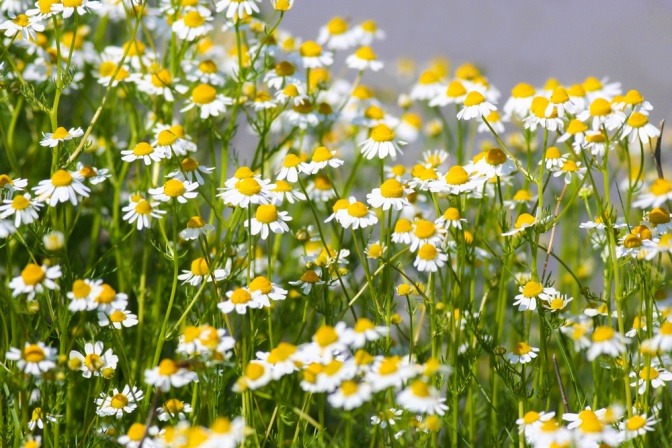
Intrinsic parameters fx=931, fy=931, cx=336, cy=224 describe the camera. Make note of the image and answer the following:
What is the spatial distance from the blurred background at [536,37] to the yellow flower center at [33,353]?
2.33 m

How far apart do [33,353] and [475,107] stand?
41.9 inches

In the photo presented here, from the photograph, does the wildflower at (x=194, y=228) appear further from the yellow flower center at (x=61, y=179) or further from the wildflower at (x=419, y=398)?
the wildflower at (x=419, y=398)

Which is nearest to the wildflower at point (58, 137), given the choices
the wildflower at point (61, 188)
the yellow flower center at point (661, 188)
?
the wildflower at point (61, 188)

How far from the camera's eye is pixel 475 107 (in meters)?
2.05

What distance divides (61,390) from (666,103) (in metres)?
2.46

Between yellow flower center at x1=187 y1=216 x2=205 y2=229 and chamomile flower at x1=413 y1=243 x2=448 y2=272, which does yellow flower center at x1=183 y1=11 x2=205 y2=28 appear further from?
chamomile flower at x1=413 y1=243 x2=448 y2=272

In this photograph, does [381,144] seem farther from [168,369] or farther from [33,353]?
[33,353]

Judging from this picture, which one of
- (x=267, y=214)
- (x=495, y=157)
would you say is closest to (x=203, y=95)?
(x=267, y=214)

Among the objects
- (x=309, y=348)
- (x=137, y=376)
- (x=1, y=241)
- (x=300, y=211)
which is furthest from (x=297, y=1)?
(x=309, y=348)

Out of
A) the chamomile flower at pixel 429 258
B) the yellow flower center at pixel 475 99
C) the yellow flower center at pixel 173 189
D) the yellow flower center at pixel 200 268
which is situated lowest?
the chamomile flower at pixel 429 258

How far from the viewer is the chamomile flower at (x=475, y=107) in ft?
6.68

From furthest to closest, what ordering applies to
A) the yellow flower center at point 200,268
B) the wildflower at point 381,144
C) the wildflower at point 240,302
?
the wildflower at point 381,144 → the yellow flower center at point 200,268 → the wildflower at point 240,302

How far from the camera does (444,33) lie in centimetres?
394

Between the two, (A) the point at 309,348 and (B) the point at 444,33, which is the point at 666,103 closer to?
(B) the point at 444,33
